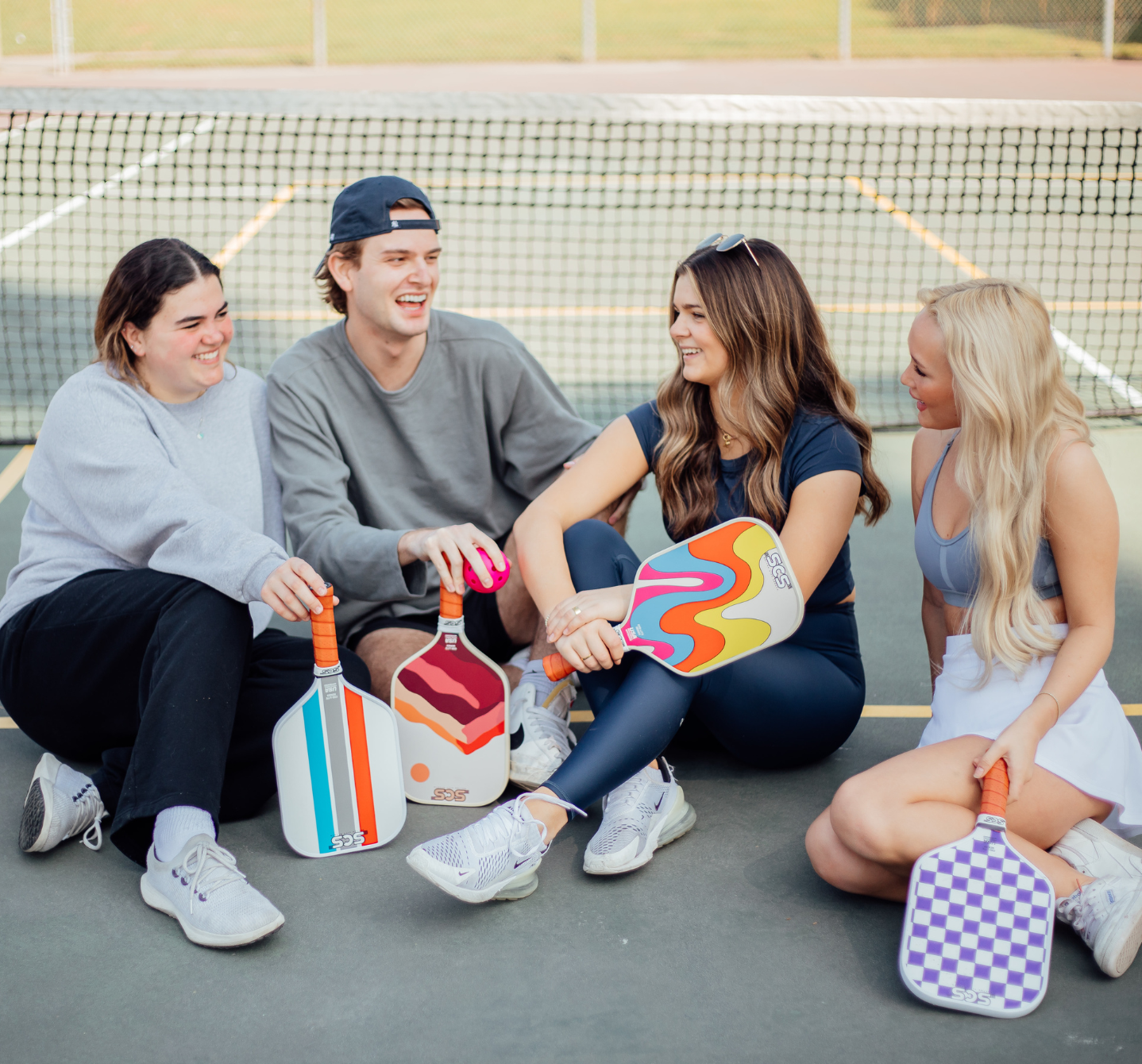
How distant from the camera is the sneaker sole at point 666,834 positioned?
2822 mm

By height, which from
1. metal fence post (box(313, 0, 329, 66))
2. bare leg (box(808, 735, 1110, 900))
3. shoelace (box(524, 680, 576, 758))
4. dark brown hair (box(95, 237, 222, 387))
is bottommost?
shoelace (box(524, 680, 576, 758))

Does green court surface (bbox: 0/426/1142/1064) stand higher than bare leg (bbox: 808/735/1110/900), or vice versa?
bare leg (bbox: 808/735/1110/900)

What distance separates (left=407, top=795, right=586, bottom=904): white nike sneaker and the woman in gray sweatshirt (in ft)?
1.29

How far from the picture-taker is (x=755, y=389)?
3084mm

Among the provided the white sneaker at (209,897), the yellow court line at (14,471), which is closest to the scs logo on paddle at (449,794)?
the white sneaker at (209,897)

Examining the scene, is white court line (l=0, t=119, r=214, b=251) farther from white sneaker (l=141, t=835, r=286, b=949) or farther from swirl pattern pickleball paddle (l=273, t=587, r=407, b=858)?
white sneaker (l=141, t=835, r=286, b=949)

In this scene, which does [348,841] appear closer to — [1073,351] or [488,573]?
[488,573]

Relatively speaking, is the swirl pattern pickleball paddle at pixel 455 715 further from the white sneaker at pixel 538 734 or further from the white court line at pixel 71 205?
the white court line at pixel 71 205

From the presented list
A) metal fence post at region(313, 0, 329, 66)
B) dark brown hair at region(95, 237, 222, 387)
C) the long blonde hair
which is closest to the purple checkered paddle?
the long blonde hair

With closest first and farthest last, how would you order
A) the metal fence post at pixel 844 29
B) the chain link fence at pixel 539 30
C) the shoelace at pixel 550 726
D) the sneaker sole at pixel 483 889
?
1. the sneaker sole at pixel 483 889
2. the shoelace at pixel 550 726
3. the metal fence post at pixel 844 29
4. the chain link fence at pixel 539 30

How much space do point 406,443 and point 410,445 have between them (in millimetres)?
20

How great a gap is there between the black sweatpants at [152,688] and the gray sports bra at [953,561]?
1411 millimetres

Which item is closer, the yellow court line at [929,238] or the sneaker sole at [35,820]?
the sneaker sole at [35,820]

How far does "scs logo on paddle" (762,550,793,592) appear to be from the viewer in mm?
2898
